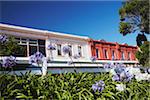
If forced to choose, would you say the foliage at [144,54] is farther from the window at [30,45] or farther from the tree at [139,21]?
the window at [30,45]

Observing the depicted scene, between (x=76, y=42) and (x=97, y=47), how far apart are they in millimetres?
3071

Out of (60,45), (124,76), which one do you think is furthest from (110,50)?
(124,76)

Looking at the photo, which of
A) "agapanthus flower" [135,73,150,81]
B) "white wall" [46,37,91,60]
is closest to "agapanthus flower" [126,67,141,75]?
"agapanthus flower" [135,73,150,81]

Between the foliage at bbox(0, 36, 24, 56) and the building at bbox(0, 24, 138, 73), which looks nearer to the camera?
the foliage at bbox(0, 36, 24, 56)

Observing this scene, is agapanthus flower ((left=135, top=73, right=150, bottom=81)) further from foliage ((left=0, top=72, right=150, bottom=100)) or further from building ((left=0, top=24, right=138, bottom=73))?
building ((left=0, top=24, right=138, bottom=73))

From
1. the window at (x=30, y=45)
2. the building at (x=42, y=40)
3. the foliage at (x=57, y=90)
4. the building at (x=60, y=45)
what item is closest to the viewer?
the foliage at (x=57, y=90)

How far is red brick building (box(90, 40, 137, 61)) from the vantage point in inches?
1123

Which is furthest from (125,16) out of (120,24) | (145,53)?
(145,53)

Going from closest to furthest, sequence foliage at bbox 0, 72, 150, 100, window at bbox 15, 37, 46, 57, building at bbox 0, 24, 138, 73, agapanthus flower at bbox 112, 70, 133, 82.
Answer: agapanthus flower at bbox 112, 70, 133, 82, foliage at bbox 0, 72, 150, 100, building at bbox 0, 24, 138, 73, window at bbox 15, 37, 46, 57

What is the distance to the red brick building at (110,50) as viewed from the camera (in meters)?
28.5

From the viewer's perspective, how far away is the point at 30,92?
430 cm

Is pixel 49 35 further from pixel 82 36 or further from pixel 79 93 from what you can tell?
pixel 79 93

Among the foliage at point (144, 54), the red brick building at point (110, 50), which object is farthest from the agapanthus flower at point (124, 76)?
the red brick building at point (110, 50)

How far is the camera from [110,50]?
31.0m
